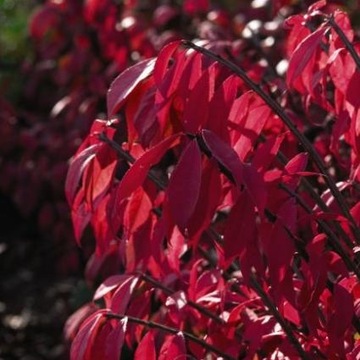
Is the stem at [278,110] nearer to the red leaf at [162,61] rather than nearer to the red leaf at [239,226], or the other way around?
the red leaf at [162,61]

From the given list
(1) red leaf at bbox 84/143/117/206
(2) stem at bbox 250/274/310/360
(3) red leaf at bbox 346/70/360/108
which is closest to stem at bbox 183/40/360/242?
(3) red leaf at bbox 346/70/360/108

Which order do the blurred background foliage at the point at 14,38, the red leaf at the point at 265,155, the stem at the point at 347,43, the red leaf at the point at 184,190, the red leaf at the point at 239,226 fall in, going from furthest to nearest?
the blurred background foliage at the point at 14,38
the stem at the point at 347,43
the red leaf at the point at 265,155
the red leaf at the point at 239,226
the red leaf at the point at 184,190

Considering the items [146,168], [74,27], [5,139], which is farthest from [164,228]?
[74,27]

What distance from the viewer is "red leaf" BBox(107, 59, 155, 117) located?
1.70m

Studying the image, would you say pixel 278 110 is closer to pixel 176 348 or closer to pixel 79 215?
pixel 176 348

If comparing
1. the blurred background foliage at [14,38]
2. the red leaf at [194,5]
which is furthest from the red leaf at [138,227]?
the blurred background foliage at [14,38]

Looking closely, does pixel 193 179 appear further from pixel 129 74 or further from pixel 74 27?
pixel 74 27

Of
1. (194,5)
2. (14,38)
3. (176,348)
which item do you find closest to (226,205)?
(176,348)

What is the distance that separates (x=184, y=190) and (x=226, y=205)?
0.36 metres

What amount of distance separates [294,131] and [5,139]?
9.56 feet

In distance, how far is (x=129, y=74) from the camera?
1776 mm

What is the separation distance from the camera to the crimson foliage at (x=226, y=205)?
164 centimetres

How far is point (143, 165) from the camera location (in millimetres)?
1600

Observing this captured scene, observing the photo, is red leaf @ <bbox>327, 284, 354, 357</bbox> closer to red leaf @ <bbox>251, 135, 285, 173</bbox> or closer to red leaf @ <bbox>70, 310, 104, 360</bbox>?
red leaf @ <bbox>251, 135, 285, 173</bbox>
